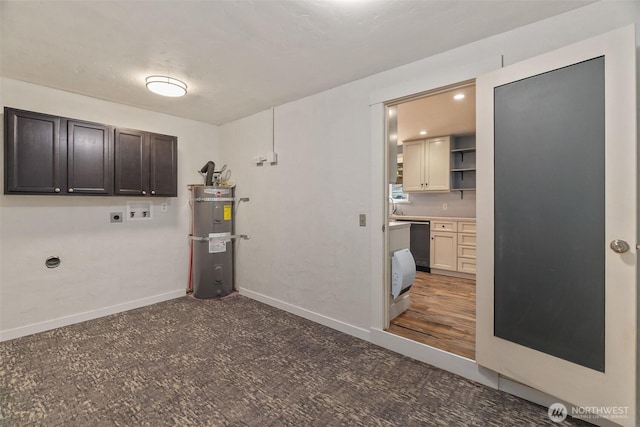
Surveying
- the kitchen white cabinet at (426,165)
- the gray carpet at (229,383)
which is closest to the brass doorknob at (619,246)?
the gray carpet at (229,383)

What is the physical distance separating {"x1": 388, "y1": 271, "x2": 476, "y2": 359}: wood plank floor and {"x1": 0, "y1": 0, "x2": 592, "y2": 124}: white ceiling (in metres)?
2.39

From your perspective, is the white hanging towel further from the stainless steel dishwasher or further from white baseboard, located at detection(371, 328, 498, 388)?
the stainless steel dishwasher

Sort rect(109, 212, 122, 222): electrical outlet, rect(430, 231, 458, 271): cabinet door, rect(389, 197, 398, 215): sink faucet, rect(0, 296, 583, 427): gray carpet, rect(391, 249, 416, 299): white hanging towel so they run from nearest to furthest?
rect(0, 296, 583, 427): gray carpet < rect(391, 249, 416, 299): white hanging towel < rect(109, 212, 122, 222): electrical outlet < rect(430, 231, 458, 271): cabinet door < rect(389, 197, 398, 215): sink faucet

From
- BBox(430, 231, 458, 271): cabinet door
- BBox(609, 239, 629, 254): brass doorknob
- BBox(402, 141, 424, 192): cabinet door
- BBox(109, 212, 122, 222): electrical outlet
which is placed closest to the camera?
BBox(609, 239, 629, 254): brass doorknob

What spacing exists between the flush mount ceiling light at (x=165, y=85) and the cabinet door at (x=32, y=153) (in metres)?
1.04

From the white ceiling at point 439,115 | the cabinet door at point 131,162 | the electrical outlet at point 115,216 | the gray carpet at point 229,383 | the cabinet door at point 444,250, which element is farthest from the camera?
the cabinet door at point 444,250

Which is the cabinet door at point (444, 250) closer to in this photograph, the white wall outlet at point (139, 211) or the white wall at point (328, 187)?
the white wall at point (328, 187)

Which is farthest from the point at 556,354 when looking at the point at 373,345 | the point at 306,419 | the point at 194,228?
the point at 194,228

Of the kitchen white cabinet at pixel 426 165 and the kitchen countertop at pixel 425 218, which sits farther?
the kitchen white cabinet at pixel 426 165

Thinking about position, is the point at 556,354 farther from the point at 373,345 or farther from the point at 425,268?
the point at 425,268

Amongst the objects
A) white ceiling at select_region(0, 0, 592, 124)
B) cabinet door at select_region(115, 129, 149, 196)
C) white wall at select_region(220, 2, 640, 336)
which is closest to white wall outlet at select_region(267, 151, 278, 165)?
white wall at select_region(220, 2, 640, 336)

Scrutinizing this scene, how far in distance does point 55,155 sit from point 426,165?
5.32 meters

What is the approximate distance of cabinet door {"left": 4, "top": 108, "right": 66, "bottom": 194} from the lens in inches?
98.6

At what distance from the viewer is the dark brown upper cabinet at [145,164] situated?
10.4 ft
